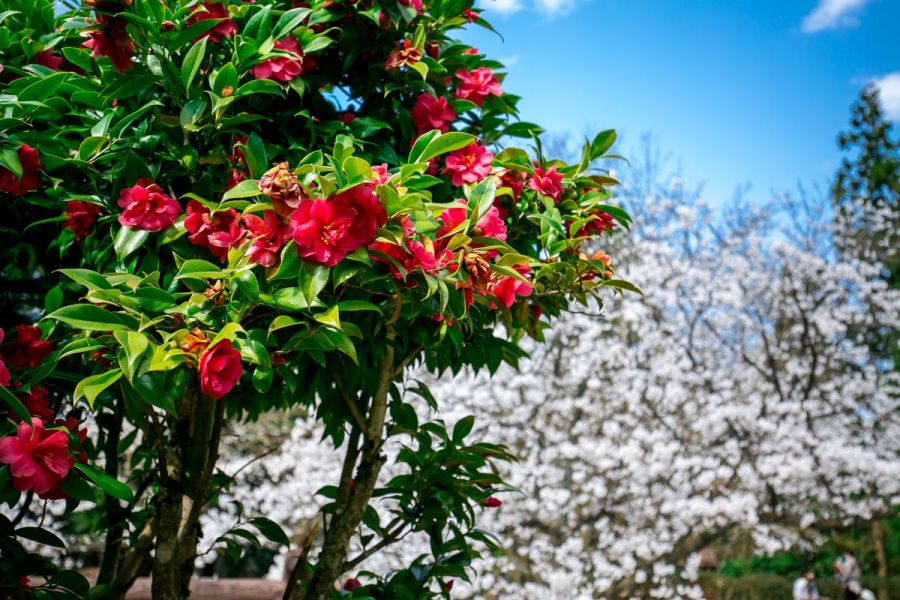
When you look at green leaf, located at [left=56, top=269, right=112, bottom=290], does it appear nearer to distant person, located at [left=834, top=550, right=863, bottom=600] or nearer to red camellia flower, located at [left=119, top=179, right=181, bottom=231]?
red camellia flower, located at [left=119, top=179, right=181, bottom=231]

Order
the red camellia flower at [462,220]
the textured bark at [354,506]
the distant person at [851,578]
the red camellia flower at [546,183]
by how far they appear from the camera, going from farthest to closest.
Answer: the distant person at [851,578] → the textured bark at [354,506] → the red camellia flower at [546,183] → the red camellia flower at [462,220]

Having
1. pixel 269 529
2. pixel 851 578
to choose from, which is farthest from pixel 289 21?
pixel 851 578

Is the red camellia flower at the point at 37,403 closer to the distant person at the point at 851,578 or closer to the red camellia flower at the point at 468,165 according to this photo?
the red camellia flower at the point at 468,165

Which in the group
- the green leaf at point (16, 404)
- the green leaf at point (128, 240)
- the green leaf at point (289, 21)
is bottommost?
the green leaf at point (16, 404)

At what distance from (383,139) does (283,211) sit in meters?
0.67

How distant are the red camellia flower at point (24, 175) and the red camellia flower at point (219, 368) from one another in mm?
653

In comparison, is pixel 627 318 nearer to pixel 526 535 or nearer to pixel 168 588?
pixel 526 535

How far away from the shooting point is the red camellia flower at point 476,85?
1686 millimetres

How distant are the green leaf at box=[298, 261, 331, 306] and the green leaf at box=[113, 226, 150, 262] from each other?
455mm

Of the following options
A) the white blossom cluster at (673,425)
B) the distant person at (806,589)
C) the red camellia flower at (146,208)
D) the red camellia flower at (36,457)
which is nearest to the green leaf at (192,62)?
the red camellia flower at (146,208)

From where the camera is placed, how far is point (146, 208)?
1.33 m

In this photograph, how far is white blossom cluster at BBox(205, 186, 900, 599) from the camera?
22.5 feet

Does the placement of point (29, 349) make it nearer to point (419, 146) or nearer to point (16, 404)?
point (16, 404)

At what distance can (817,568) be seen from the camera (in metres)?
13.4
